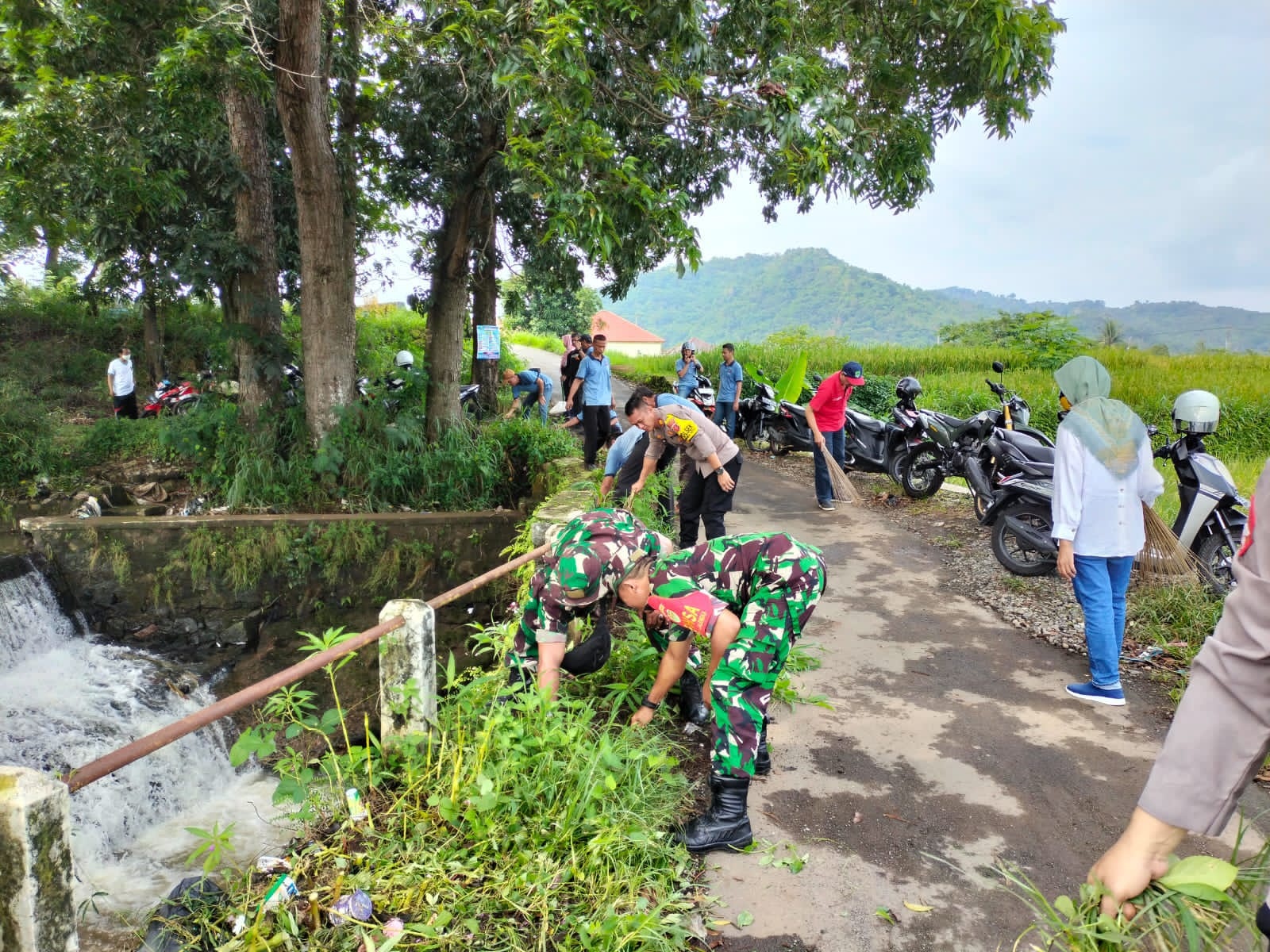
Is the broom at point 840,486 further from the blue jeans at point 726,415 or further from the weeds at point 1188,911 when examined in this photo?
the weeds at point 1188,911

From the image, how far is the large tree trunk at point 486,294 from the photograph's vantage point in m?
9.51

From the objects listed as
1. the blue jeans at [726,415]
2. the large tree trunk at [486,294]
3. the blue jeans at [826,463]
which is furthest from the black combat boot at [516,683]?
the blue jeans at [726,415]

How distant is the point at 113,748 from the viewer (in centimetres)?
593

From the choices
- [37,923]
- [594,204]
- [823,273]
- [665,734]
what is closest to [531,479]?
[594,204]

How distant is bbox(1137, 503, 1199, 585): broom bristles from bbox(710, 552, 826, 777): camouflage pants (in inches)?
115

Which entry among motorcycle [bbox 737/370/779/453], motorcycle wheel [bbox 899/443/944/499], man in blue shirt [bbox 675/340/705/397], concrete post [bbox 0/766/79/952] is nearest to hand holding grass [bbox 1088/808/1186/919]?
concrete post [bbox 0/766/79/952]

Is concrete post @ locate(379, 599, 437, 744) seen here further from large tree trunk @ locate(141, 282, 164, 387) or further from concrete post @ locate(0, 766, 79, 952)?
large tree trunk @ locate(141, 282, 164, 387)

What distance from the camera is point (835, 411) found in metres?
8.20

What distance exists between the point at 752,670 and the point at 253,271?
24.8 feet

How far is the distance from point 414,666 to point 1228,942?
7.99 ft

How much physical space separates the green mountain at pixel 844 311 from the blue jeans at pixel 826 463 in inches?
3705

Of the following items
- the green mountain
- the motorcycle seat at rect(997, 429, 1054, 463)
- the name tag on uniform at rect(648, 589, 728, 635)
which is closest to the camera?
the name tag on uniform at rect(648, 589, 728, 635)

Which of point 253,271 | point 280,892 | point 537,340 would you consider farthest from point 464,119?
point 537,340

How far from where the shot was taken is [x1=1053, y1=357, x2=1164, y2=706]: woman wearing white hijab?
3729mm
